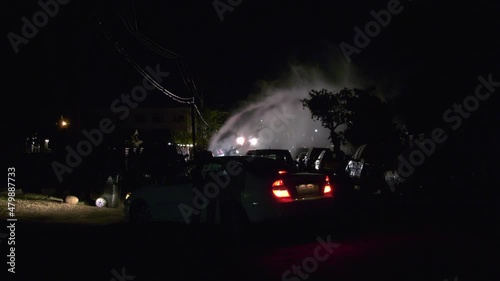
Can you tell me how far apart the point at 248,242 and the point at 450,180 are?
26.9 feet

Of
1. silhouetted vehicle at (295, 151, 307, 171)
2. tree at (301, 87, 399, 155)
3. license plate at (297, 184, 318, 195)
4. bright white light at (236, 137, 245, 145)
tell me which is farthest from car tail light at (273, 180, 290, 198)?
bright white light at (236, 137, 245, 145)

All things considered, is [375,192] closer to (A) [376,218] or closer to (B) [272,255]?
(A) [376,218]

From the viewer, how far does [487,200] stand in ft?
45.8

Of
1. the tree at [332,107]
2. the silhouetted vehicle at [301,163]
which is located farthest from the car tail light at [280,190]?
the tree at [332,107]

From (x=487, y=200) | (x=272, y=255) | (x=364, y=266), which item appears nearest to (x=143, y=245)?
(x=272, y=255)

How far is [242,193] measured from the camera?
8992 millimetres

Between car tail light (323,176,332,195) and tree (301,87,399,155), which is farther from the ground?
tree (301,87,399,155)

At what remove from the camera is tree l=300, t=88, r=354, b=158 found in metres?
44.3

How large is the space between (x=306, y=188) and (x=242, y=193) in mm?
1108

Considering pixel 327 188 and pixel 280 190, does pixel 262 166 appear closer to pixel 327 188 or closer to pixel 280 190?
pixel 280 190

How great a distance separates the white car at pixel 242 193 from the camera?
28.7 feet
